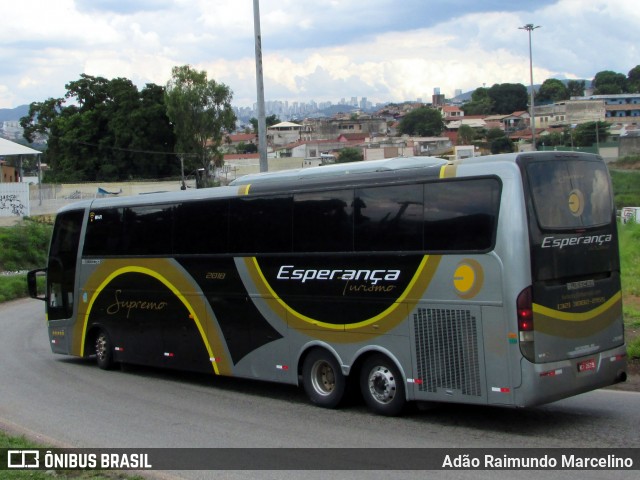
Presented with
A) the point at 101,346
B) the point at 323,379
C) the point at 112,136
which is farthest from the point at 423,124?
the point at 323,379

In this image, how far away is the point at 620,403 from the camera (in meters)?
11.2

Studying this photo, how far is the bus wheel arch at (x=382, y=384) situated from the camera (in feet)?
35.6

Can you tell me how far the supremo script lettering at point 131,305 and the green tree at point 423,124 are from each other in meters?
67.3

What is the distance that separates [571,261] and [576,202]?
0.78m

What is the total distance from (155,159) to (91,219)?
59.8 metres

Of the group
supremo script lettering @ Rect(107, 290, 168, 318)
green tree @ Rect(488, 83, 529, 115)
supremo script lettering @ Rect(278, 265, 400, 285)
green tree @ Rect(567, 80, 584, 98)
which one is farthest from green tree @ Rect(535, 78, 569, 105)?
supremo script lettering @ Rect(278, 265, 400, 285)

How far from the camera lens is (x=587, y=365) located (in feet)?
32.7

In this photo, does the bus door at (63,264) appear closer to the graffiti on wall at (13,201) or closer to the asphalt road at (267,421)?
the asphalt road at (267,421)

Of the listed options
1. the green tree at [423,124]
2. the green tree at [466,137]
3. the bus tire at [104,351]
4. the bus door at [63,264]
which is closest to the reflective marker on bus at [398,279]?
the bus tire at [104,351]

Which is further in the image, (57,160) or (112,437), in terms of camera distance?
(57,160)

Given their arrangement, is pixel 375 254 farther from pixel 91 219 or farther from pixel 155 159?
pixel 155 159

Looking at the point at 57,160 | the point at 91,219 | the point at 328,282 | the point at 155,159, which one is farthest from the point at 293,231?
the point at 57,160

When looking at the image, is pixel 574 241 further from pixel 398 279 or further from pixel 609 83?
pixel 609 83

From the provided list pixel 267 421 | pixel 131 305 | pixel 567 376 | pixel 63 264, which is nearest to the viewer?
pixel 567 376
